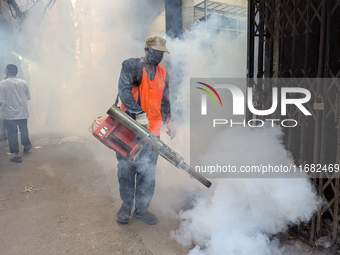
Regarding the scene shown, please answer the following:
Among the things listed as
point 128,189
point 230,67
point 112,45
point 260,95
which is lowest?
point 128,189

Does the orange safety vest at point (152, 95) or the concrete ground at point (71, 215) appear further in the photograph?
the orange safety vest at point (152, 95)

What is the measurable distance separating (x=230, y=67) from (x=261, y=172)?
3.01 m

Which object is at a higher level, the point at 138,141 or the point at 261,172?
the point at 138,141

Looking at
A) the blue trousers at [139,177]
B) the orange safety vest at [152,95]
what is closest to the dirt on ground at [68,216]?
the blue trousers at [139,177]

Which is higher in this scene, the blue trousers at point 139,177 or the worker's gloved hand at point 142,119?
the worker's gloved hand at point 142,119

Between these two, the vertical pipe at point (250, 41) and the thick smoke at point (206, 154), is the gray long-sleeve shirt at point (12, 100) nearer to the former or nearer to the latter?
the thick smoke at point (206, 154)

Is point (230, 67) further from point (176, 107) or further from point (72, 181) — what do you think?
point (72, 181)

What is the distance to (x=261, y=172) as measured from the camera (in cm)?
304

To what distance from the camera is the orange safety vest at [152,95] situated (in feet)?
10.1

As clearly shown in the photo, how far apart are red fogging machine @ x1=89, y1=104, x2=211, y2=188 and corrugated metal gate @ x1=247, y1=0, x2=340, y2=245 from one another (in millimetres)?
1151

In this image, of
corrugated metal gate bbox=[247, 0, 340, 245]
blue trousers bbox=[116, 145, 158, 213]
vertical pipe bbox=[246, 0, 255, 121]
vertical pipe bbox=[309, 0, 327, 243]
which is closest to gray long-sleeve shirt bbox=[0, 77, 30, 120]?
blue trousers bbox=[116, 145, 158, 213]

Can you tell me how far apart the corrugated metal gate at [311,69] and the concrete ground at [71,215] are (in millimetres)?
705

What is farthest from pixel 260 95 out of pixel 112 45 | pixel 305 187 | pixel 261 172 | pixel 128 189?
pixel 112 45

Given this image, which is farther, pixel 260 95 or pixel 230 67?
pixel 230 67
